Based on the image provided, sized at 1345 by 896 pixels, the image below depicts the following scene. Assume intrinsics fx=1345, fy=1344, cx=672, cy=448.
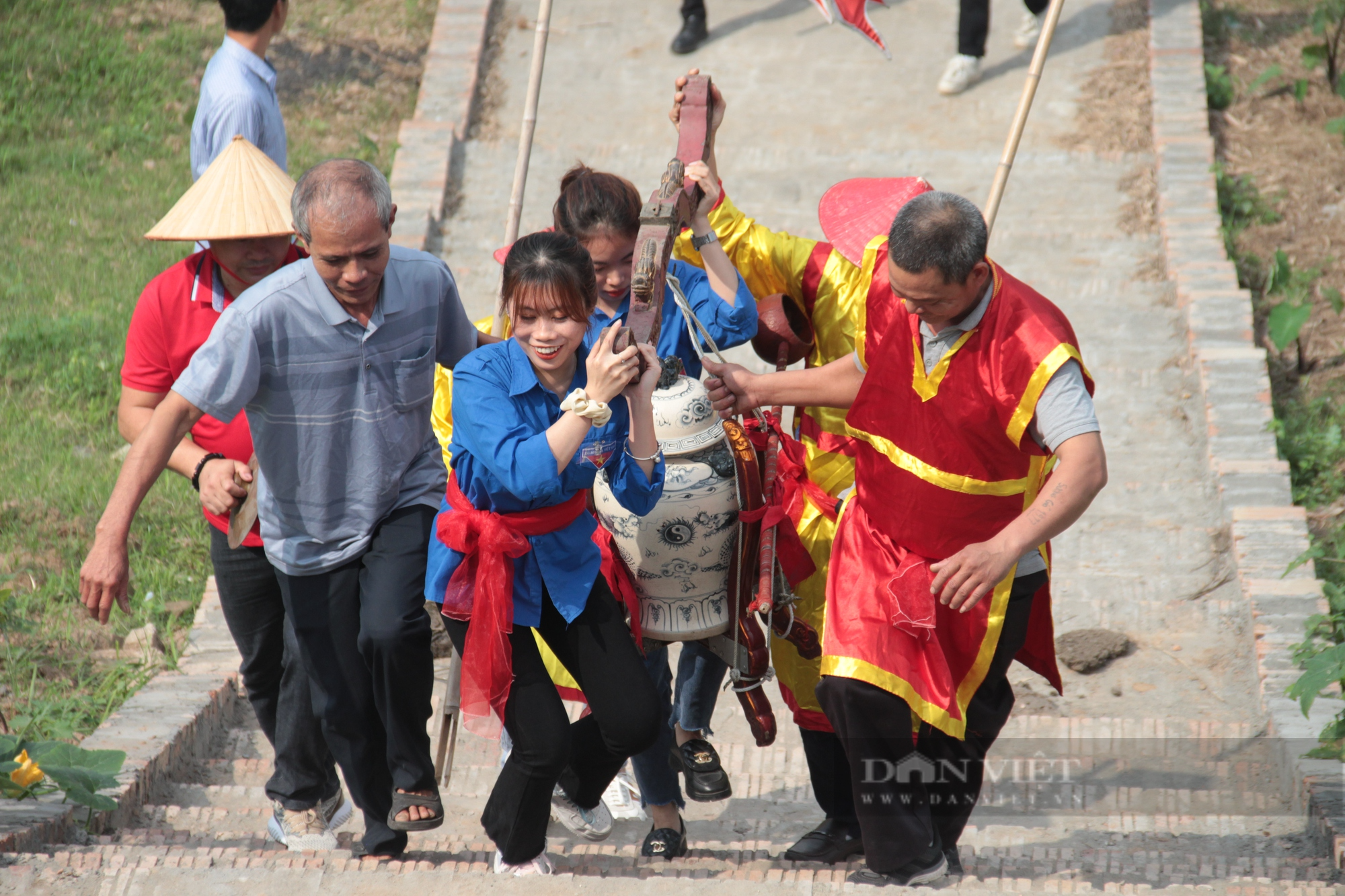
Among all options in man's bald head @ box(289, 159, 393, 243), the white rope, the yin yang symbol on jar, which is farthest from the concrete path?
man's bald head @ box(289, 159, 393, 243)

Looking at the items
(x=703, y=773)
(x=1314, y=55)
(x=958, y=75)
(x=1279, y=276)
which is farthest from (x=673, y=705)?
(x=1314, y=55)

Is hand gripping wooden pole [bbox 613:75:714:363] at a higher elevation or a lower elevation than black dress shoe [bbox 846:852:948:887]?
higher

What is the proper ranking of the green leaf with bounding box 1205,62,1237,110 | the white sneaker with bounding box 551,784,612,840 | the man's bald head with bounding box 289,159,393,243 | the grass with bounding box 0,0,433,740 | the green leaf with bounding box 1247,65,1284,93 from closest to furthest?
1. the man's bald head with bounding box 289,159,393,243
2. the white sneaker with bounding box 551,784,612,840
3. the grass with bounding box 0,0,433,740
4. the green leaf with bounding box 1247,65,1284,93
5. the green leaf with bounding box 1205,62,1237,110

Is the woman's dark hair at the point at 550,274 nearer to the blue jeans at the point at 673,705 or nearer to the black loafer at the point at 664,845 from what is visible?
the blue jeans at the point at 673,705

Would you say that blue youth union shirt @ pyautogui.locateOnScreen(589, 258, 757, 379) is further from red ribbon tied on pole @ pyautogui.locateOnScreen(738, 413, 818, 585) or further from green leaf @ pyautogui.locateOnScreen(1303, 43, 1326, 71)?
green leaf @ pyautogui.locateOnScreen(1303, 43, 1326, 71)

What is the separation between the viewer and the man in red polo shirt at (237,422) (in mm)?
3490

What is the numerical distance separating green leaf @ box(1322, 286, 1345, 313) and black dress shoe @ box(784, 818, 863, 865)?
4301 millimetres

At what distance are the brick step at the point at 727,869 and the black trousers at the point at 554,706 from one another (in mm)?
154

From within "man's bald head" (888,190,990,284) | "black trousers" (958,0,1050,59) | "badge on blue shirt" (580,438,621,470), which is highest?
"man's bald head" (888,190,990,284)

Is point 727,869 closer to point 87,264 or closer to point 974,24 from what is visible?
point 87,264

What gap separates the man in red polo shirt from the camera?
3.49 metres

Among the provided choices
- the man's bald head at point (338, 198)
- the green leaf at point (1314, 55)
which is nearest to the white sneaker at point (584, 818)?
the man's bald head at point (338, 198)

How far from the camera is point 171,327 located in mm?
3504

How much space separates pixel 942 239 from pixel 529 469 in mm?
1038
